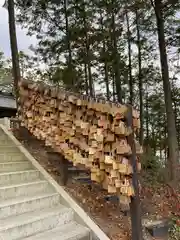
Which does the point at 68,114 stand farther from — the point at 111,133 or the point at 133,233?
the point at 133,233

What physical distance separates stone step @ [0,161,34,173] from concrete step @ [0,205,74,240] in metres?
1.14

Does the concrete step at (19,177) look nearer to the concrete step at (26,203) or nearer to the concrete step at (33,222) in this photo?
the concrete step at (26,203)

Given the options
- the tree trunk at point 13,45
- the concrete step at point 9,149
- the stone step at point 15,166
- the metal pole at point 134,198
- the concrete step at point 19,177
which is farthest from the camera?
the tree trunk at point 13,45

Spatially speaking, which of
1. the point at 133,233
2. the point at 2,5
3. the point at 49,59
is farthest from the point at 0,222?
the point at 49,59

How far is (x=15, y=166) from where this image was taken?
4.74 metres

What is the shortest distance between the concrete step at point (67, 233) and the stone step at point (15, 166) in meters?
1.47

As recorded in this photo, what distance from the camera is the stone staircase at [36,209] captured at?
10.8ft

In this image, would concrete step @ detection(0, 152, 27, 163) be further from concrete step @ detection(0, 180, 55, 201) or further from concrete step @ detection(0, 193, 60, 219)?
concrete step @ detection(0, 193, 60, 219)

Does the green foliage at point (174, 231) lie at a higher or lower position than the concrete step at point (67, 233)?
lower

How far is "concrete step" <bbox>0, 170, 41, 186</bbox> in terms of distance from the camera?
4.17 meters

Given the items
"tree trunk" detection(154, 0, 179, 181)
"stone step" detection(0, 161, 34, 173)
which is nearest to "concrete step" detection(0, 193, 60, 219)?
"stone step" detection(0, 161, 34, 173)

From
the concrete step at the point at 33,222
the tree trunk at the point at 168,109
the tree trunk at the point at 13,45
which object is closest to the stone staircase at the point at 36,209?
the concrete step at the point at 33,222

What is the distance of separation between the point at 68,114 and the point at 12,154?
159 centimetres

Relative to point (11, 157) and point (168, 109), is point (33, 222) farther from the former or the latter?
point (168, 109)
